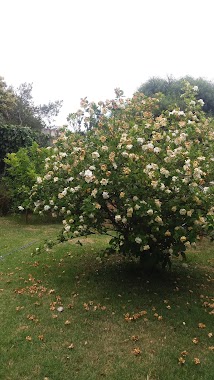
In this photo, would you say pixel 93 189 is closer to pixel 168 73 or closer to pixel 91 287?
pixel 91 287

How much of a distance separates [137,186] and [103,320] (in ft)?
5.02

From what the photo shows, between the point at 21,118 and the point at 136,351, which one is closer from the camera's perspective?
the point at 136,351

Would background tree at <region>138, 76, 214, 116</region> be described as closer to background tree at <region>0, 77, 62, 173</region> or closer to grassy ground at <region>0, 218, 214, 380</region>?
background tree at <region>0, 77, 62, 173</region>

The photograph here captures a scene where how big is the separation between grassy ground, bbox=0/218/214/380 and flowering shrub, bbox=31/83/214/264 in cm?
62

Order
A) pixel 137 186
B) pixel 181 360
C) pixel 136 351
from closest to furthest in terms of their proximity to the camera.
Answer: pixel 181 360, pixel 136 351, pixel 137 186

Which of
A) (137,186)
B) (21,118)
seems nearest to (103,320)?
(137,186)

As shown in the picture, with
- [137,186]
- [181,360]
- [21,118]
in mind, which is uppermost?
[21,118]

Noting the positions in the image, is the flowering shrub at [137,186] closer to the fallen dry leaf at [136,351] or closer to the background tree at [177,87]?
the fallen dry leaf at [136,351]

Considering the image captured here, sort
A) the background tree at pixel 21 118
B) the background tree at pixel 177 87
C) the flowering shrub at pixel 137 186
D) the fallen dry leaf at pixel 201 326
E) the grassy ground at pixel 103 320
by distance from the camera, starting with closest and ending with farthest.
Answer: the grassy ground at pixel 103 320 < the fallen dry leaf at pixel 201 326 < the flowering shrub at pixel 137 186 < the background tree at pixel 21 118 < the background tree at pixel 177 87

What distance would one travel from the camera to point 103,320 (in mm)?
3648

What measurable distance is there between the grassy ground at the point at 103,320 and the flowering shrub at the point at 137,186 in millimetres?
623

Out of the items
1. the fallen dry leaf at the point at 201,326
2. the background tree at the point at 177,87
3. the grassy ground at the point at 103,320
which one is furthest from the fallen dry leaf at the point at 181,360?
the background tree at the point at 177,87

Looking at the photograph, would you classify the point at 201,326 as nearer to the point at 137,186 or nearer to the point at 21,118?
the point at 137,186

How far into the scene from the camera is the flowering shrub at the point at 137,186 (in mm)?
3746
